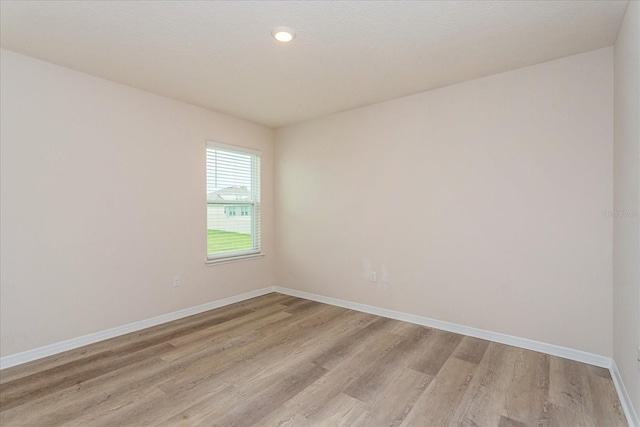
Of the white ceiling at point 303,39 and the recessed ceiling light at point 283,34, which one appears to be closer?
the white ceiling at point 303,39

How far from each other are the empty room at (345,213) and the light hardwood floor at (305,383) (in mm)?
19

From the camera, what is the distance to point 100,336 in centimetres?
296

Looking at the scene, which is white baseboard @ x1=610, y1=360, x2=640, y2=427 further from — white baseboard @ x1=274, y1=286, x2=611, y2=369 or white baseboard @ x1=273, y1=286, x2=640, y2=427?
white baseboard @ x1=274, y1=286, x2=611, y2=369

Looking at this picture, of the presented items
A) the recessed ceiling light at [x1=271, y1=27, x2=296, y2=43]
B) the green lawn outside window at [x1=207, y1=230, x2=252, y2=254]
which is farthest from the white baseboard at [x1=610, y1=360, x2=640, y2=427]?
the green lawn outside window at [x1=207, y1=230, x2=252, y2=254]

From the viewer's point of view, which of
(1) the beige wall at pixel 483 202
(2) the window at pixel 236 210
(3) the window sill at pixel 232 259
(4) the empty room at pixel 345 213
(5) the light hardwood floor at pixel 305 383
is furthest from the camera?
(2) the window at pixel 236 210

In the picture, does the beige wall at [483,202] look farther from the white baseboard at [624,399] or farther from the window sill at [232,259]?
the window sill at [232,259]

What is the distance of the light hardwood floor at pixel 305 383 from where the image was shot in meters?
1.88

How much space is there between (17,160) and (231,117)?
223cm

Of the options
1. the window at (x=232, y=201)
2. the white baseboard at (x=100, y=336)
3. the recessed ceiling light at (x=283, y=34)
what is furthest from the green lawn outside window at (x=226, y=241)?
the recessed ceiling light at (x=283, y=34)

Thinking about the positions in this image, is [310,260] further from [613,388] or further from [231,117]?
[613,388]

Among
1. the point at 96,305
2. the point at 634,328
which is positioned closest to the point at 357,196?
the point at 634,328

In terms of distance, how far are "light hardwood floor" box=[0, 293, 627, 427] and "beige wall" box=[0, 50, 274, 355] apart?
1.29 feet

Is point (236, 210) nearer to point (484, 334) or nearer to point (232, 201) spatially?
point (232, 201)

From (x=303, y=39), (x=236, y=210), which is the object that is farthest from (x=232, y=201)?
(x=303, y=39)
